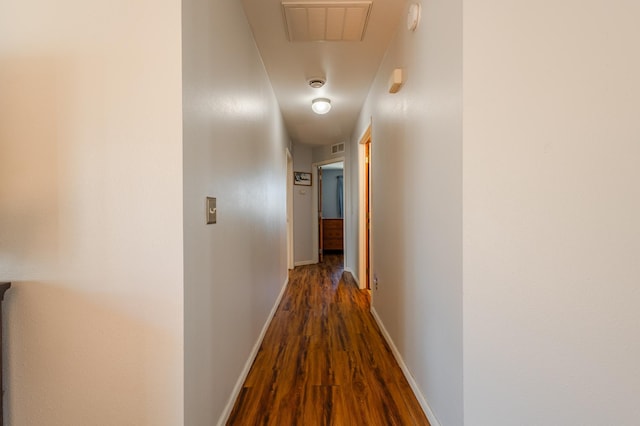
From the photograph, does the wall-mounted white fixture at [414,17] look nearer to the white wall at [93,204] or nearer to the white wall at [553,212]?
the white wall at [553,212]

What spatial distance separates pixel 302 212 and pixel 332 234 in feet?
5.77

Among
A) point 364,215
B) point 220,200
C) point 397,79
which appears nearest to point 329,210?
point 364,215

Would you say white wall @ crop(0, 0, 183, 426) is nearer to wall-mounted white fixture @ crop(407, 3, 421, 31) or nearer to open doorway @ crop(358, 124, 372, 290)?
wall-mounted white fixture @ crop(407, 3, 421, 31)

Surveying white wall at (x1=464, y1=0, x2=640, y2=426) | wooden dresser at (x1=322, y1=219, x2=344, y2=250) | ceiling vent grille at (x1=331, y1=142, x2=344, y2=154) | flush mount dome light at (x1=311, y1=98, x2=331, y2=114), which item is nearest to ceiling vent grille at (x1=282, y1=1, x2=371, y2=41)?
white wall at (x1=464, y1=0, x2=640, y2=426)

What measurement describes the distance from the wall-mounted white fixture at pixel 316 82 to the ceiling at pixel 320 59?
42 millimetres

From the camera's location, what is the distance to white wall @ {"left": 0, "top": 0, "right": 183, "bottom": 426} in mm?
952

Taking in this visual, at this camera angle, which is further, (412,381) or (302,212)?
(302,212)

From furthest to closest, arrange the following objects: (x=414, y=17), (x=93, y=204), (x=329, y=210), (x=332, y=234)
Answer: (x=329, y=210)
(x=332, y=234)
(x=414, y=17)
(x=93, y=204)

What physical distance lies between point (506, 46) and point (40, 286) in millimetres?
1701

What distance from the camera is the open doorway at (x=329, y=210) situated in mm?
5484

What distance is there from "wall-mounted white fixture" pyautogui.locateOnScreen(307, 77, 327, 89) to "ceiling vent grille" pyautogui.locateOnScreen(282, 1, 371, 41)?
2.10 ft

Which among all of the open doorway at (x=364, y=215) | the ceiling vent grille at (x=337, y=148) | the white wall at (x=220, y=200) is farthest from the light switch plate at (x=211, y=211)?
the ceiling vent grille at (x=337, y=148)

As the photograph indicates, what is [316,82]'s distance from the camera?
8.85 ft

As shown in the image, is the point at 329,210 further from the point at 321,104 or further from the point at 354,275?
the point at 321,104
